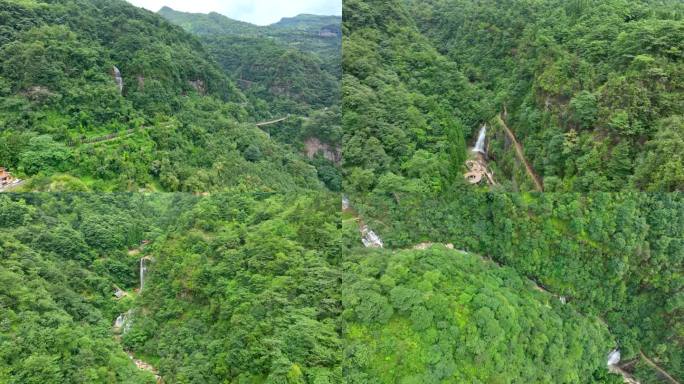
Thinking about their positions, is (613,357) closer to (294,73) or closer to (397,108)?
(397,108)

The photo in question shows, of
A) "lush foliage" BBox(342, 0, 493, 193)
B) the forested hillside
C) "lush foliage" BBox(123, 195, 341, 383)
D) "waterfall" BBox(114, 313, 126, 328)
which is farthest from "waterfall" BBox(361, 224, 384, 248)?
"waterfall" BBox(114, 313, 126, 328)

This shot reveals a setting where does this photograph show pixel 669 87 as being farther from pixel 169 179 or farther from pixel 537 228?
pixel 169 179

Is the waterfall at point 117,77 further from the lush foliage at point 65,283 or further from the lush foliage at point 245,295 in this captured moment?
the lush foliage at point 245,295

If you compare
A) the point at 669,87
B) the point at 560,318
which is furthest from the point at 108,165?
the point at 560,318

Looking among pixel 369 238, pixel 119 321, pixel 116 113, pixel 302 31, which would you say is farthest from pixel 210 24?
pixel 119 321

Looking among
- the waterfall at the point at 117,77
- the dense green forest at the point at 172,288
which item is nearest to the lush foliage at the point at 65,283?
the dense green forest at the point at 172,288
